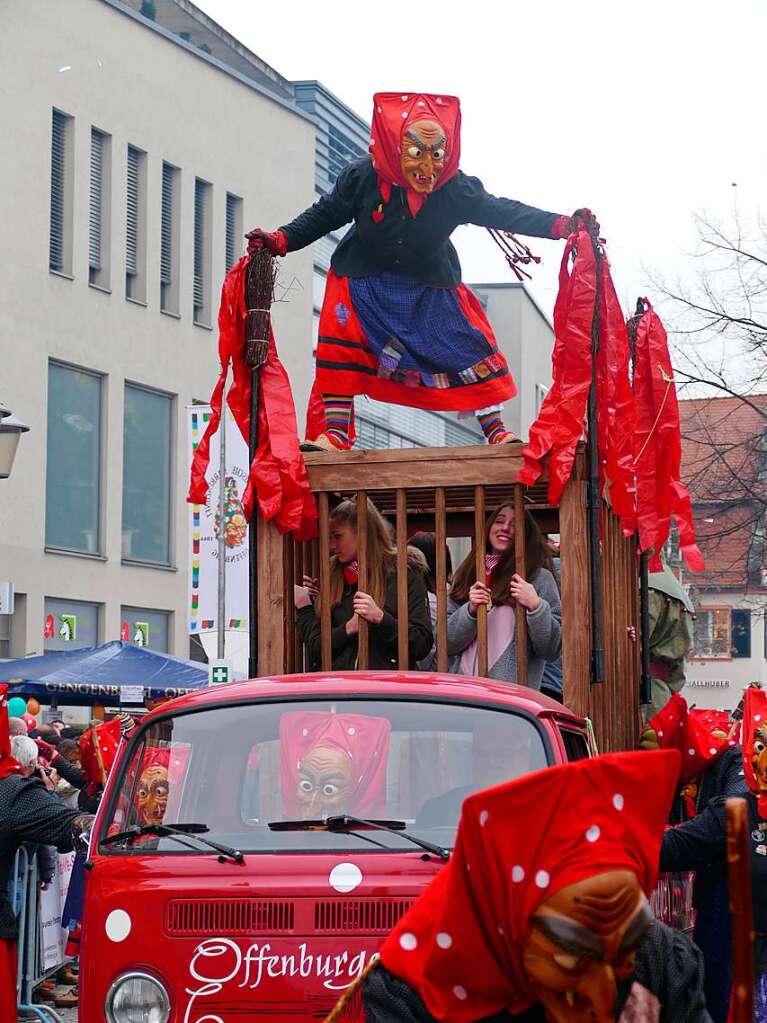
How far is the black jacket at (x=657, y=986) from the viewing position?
3408 mm

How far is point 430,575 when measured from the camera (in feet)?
26.8

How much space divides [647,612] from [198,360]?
83.0ft

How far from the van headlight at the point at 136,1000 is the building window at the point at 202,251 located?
2928cm

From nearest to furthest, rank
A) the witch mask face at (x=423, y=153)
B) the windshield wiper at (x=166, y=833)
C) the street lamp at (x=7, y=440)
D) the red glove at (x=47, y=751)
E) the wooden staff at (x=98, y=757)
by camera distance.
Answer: the windshield wiper at (x=166, y=833) → the witch mask face at (x=423, y=153) → the wooden staff at (x=98, y=757) → the red glove at (x=47, y=751) → the street lamp at (x=7, y=440)

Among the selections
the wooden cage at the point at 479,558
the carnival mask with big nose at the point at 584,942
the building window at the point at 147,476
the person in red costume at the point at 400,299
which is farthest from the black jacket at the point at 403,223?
the building window at the point at 147,476

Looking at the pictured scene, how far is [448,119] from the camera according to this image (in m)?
7.73

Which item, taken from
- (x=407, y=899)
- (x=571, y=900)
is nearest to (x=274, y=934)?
(x=407, y=899)

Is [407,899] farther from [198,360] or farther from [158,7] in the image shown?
[158,7]

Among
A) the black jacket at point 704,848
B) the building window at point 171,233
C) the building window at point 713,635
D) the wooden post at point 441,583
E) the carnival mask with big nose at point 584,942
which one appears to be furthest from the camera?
the building window at point 713,635

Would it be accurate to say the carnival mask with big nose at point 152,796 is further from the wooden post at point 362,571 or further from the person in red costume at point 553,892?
the person in red costume at point 553,892

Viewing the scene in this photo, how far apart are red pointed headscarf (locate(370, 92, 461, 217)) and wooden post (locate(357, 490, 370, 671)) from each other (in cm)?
150

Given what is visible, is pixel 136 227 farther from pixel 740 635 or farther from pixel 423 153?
pixel 740 635

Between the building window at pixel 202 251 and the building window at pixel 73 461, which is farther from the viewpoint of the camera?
the building window at pixel 202 251

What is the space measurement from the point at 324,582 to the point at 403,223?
5.73 feet
